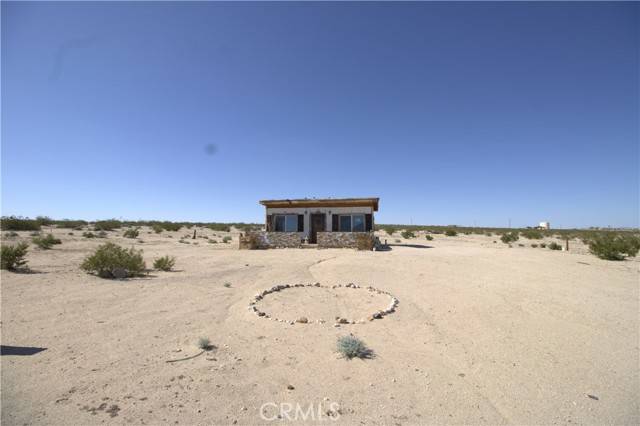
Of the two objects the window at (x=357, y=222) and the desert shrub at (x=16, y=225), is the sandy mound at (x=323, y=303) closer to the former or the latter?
the window at (x=357, y=222)

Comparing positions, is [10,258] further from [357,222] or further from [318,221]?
[357,222]

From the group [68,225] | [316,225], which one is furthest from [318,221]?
[68,225]

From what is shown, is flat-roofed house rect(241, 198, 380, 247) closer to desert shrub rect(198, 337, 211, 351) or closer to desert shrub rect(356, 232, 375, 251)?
desert shrub rect(356, 232, 375, 251)

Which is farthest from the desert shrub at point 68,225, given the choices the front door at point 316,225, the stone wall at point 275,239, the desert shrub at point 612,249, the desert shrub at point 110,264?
the desert shrub at point 612,249

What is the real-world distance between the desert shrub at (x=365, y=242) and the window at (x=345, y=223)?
246 cm

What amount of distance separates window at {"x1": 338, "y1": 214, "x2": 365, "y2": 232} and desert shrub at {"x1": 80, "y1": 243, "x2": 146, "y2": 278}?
14.4m

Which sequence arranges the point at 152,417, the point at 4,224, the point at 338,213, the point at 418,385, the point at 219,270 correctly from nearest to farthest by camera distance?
the point at 152,417
the point at 418,385
the point at 219,270
the point at 338,213
the point at 4,224

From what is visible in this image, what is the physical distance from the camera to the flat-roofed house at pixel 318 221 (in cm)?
2058

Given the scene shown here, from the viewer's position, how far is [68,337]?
482 centimetres

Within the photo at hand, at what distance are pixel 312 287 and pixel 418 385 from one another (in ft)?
18.1

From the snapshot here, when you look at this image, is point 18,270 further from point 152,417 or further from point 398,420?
point 398,420

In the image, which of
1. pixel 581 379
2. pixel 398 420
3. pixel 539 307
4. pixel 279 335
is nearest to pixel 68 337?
pixel 279 335

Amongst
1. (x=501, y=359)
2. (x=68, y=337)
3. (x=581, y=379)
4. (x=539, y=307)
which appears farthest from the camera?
(x=539, y=307)

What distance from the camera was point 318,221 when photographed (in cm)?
2267
